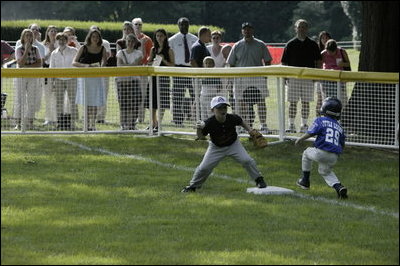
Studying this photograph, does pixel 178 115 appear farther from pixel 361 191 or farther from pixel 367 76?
pixel 361 191

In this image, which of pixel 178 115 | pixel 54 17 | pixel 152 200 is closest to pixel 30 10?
pixel 54 17

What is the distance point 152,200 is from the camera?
42.9 ft

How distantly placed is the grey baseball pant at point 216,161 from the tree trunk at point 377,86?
3.57 m

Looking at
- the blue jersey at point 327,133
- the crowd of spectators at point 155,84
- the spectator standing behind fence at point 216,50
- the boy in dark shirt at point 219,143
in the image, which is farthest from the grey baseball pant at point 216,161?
the spectator standing behind fence at point 216,50

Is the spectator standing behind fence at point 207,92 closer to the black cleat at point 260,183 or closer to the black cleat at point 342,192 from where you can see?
the black cleat at point 260,183

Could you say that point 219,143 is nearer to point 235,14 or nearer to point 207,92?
point 207,92

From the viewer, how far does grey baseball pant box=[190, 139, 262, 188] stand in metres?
13.8

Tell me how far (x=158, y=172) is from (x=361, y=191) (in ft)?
8.80

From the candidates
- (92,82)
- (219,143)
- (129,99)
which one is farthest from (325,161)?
(92,82)

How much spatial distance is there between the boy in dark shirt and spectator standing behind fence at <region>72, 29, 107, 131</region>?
5.39m

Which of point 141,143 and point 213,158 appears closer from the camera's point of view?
point 213,158

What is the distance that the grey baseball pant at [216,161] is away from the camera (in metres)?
13.8

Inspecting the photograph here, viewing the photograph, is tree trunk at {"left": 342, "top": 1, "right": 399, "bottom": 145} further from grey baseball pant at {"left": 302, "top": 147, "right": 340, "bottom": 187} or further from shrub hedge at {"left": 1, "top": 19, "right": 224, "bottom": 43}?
shrub hedge at {"left": 1, "top": 19, "right": 224, "bottom": 43}

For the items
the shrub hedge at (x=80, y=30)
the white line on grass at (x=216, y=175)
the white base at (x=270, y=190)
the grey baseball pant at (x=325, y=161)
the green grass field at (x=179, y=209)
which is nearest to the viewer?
the green grass field at (x=179, y=209)
